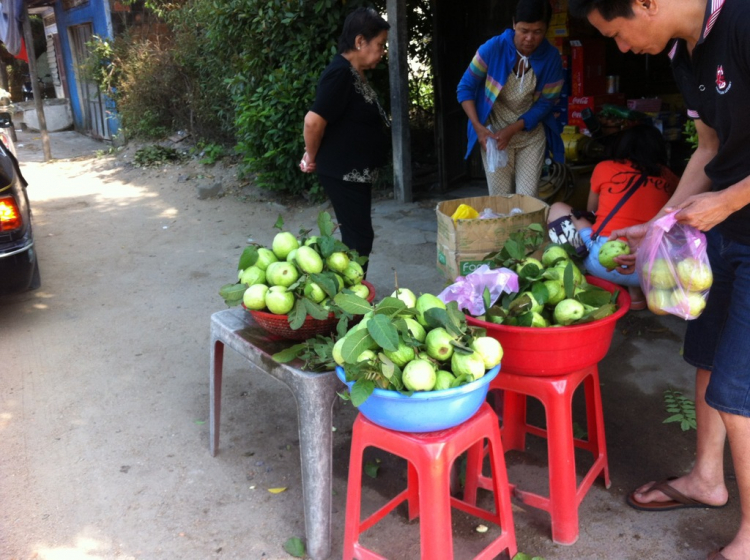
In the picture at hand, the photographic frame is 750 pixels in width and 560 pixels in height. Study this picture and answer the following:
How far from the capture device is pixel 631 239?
8.11 feet

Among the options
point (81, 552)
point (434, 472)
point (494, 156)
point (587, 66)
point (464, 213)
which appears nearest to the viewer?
point (434, 472)

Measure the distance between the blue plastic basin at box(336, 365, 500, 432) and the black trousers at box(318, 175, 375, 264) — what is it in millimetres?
2150

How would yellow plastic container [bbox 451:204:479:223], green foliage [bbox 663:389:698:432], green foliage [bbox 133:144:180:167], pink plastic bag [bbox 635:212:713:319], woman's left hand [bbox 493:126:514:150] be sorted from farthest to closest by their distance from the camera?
green foliage [bbox 133:144:180:167], woman's left hand [bbox 493:126:514:150], yellow plastic container [bbox 451:204:479:223], green foliage [bbox 663:389:698:432], pink plastic bag [bbox 635:212:713:319]

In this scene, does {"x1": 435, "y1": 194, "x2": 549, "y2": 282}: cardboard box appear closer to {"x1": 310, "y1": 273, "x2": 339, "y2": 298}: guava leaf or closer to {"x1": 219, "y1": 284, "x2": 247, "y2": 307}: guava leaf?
{"x1": 310, "y1": 273, "x2": 339, "y2": 298}: guava leaf

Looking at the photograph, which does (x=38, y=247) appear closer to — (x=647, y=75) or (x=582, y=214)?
(x=582, y=214)

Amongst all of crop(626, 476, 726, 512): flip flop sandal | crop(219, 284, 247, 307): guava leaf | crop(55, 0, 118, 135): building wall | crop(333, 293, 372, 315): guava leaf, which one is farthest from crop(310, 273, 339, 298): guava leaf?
crop(55, 0, 118, 135): building wall

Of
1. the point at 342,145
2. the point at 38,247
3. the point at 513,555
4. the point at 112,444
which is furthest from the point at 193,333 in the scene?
the point at 38,247

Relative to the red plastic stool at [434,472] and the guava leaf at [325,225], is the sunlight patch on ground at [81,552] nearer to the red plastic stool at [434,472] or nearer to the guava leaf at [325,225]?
the red plastic stool at [434,472]

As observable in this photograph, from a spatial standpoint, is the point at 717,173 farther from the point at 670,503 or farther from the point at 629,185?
the point at 629,185

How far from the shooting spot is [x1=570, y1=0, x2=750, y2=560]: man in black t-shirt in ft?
6.08

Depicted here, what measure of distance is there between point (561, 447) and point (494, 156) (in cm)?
275

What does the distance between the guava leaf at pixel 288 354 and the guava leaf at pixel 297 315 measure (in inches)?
3.7

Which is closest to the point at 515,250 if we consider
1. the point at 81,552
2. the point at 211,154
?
the point at 81,552

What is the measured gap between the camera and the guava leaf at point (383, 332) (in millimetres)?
1875
